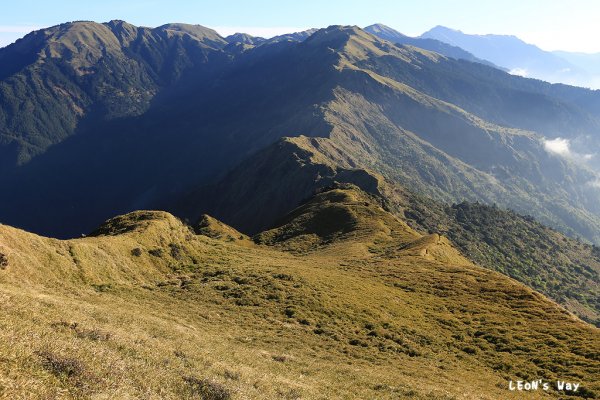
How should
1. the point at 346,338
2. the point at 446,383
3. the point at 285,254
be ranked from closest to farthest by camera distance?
1. the point at 446,383
2. the point at 346,338
3. the point at 285,254

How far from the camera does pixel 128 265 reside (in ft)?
196

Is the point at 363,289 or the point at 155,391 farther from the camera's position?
the point at 363,289

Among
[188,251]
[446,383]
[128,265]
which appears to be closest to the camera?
[446,383]

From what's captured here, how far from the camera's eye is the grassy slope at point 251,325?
66.9 feet

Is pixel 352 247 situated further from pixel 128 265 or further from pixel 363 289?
pixel 128 265

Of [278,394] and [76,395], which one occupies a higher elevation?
[76,395]

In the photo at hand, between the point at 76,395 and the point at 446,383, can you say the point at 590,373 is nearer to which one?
the point at 446,383

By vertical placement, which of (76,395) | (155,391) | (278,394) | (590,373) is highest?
(76,395)

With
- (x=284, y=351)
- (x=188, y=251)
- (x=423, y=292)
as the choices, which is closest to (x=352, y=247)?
(x=423, y=292)

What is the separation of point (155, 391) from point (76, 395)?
403cm

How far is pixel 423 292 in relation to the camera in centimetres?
6906

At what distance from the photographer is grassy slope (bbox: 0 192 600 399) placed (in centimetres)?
2041

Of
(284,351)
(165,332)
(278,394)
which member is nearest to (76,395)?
(278,394)

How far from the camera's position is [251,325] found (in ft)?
157
